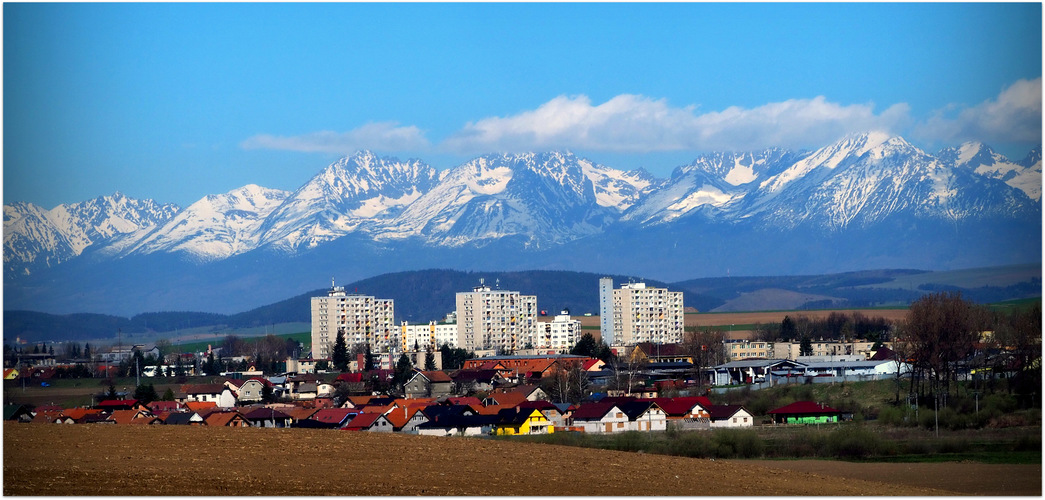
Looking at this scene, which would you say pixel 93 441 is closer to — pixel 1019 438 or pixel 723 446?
pixel 723 446

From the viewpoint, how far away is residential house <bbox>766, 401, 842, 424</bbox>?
32562 millimetres

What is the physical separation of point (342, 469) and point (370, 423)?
16.4 metres

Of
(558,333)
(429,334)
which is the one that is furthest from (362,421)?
(429,334)

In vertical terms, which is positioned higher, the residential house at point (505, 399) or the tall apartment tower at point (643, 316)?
the tall apartment tower at point (643, 316)

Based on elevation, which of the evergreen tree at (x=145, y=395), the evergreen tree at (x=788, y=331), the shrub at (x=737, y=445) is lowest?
the shrub at (x=737, y=445)

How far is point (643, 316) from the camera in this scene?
82.2 meters

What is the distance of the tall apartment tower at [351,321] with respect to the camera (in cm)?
8450

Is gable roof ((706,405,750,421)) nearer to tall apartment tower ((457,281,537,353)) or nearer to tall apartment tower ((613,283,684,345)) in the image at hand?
tall apartment tower ((457,281,537,353))

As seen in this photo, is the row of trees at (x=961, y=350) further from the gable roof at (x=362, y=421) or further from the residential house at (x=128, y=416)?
the residential house at (x=128, y=416)

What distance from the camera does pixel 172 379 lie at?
56.5 meters

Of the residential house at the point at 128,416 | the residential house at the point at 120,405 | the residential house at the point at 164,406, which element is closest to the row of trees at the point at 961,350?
the residential house at the point at 128,416

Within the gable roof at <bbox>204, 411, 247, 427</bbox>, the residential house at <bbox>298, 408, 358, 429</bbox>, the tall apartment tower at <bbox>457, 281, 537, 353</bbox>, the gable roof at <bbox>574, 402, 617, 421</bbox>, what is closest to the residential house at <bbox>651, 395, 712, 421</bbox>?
the gable roof at <bbox>574, 402, 617, 421</bbox>

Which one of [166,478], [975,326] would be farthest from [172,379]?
[166,478]

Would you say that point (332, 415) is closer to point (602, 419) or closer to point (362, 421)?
point (362, 421)
